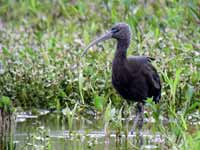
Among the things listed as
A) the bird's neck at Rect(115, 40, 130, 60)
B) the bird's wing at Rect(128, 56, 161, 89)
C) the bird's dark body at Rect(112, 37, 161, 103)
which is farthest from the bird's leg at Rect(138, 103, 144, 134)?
the bird's neck at Rect(115, 40, 130, 60)

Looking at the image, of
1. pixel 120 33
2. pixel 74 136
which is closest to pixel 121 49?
pixel 120 33

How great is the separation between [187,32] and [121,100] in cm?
216

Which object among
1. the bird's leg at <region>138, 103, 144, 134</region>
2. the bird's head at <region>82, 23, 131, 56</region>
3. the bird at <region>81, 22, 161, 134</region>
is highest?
the bird's head at <region>82, 23, 131, 56</region>

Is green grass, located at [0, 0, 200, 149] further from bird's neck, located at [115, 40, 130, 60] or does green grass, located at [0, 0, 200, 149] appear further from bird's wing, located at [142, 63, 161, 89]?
bird's neck, located at [115, 40, 130, 60]

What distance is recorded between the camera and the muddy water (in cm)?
776

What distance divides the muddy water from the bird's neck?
64 centimetres

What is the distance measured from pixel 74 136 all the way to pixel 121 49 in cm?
128

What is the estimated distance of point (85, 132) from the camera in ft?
27.3

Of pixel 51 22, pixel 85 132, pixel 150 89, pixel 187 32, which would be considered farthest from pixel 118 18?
pixel 85 132

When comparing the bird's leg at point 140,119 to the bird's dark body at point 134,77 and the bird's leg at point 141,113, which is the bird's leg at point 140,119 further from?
the bird's dark body at point 134,77

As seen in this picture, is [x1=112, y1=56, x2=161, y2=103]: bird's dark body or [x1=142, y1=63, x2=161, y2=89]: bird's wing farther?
[x1=142, y1=63, x2=161, y2=89]: bird's wing

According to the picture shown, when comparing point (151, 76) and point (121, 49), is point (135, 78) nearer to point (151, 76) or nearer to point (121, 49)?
point (151, 76)

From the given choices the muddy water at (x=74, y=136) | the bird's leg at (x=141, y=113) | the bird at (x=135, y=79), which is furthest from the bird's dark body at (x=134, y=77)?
the muddy water at (x=74, y=136)

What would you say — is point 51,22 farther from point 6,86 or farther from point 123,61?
point 123,61
